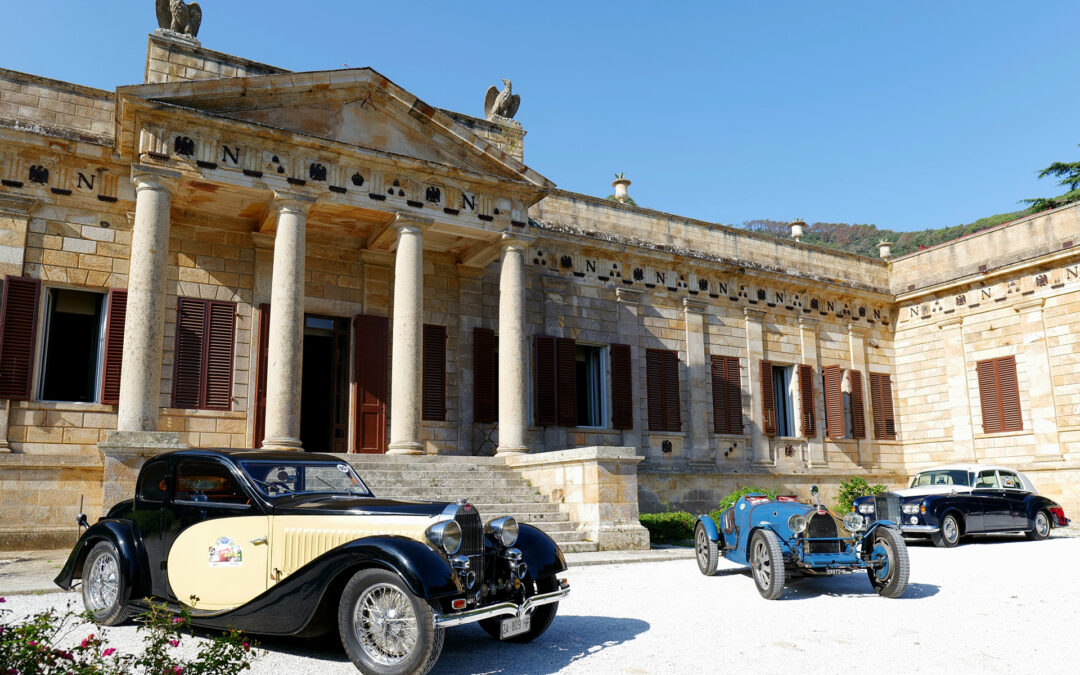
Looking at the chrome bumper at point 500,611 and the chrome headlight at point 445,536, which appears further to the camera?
the chrome headlight at point 445,536

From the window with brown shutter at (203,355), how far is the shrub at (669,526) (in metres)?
7.81

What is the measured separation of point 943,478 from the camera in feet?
51.8

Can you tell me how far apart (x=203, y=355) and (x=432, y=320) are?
4.48 meters

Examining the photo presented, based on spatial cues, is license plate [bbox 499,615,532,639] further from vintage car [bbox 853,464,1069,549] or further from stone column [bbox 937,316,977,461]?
stone column [bbox 937,316,977,461]

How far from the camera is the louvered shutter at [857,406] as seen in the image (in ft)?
72.9

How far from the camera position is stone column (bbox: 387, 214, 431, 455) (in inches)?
548

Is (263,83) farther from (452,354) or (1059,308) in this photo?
(1059,308)

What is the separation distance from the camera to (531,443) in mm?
17375

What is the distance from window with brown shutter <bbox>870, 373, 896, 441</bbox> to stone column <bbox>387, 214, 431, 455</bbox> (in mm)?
14298

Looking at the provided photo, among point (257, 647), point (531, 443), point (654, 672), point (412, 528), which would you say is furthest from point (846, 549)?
point (531, 443)

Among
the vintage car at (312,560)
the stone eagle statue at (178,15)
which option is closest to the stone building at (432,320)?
the stone eagle statue at (178,15)

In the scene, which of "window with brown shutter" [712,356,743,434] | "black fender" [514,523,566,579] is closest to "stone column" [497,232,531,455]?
"window with brown shutter" [712,356,743,434]

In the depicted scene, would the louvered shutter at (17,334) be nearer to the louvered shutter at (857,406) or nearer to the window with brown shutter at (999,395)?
the louvered shutter at (857,406)

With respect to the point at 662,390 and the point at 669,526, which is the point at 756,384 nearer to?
the point at 662,390
